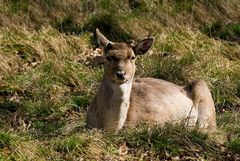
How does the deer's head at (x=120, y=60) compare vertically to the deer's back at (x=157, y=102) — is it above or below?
above

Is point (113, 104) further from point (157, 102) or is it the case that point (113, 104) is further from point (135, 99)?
point (157, 102)

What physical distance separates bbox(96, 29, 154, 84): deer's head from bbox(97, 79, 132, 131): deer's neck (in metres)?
0.14

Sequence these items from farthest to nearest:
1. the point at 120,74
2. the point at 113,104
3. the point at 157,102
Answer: the point at 157,102, the point at 113,104, the point at 120,74

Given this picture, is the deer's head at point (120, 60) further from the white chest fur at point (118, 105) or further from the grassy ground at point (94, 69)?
the grassy ground at point (94, 69)

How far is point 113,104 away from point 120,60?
55 cm

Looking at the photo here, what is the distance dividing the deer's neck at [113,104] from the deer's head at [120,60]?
0.14 m

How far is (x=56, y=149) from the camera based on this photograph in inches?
309

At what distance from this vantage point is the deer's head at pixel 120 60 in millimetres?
8430

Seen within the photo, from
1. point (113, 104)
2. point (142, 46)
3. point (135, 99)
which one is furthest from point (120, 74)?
point (135, 99)

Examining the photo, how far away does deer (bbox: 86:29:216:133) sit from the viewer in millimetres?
8586

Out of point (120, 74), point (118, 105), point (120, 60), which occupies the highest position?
point (120, 60)

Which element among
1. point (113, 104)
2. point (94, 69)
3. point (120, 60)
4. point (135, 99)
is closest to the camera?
point (120, 60)

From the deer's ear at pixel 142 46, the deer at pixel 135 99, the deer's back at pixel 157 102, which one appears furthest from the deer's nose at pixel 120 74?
the deer's back at pixel 157 102

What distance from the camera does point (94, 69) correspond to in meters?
12.4
